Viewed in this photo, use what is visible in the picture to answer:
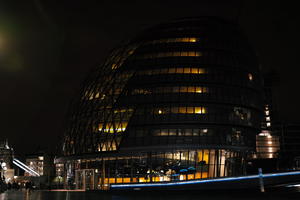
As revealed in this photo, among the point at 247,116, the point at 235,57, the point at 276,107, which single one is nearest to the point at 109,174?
the point at 247,116

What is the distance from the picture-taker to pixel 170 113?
69688 millimetres

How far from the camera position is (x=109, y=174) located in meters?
70.8

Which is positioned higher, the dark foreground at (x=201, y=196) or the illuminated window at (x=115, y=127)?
the illuminated window at (x=115, y=127)

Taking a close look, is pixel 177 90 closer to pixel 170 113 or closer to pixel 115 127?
pixel 170 113

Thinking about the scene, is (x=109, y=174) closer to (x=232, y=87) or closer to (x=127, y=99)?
(x=127, y=99)

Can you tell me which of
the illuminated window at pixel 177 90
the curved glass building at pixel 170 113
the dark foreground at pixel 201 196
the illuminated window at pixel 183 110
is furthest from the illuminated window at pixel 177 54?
the dark foreground at pixel 201 196

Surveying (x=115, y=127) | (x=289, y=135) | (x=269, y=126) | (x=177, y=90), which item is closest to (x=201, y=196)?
(x=177, y=90)

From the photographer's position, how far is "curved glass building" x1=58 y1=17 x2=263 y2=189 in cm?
6831

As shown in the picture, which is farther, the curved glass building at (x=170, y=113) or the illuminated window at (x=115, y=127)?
the illuminated window at (x=115, y=127)

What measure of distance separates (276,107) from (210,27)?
103217 millimetres

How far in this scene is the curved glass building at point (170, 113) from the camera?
68312 mm

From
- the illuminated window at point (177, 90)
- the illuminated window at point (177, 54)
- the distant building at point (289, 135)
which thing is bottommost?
the distant building at point (289, 135)

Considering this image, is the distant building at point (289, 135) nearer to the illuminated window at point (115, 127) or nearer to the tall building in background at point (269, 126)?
the tall building in background at point (269, 126)

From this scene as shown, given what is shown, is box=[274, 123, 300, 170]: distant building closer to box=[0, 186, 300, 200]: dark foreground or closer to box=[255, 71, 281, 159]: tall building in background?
box=[255, 71, 281, 159]: tall building in background
